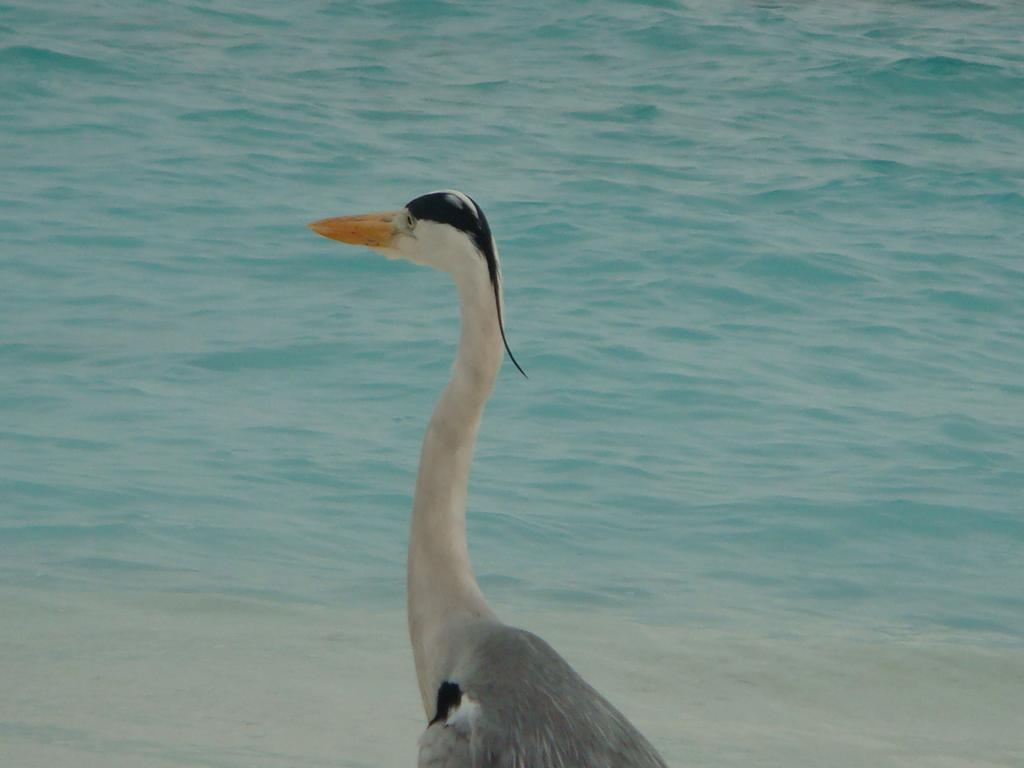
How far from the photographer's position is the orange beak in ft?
10.8

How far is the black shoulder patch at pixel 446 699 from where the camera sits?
2805mm

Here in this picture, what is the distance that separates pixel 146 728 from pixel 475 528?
7.57 ft

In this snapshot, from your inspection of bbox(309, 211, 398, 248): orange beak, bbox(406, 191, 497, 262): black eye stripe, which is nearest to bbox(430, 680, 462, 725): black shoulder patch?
bbox(406, 191, 497, 262): black eye stripe

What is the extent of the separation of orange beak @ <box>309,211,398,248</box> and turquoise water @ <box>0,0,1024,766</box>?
4.16 ft

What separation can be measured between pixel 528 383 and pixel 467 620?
482 centimetres

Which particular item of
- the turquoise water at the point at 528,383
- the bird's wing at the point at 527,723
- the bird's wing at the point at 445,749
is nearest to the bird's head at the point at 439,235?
the bird's wing at the point at 527,723

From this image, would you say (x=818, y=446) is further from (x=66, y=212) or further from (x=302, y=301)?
(x=66, y=212)

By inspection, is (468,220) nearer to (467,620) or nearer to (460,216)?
(460,216)

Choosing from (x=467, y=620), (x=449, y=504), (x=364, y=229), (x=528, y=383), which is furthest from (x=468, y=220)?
(x=528, y=383)

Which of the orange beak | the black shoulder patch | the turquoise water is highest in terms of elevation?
the orange beak

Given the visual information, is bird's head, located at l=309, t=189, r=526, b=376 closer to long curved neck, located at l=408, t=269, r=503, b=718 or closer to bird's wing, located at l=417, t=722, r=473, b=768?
long curved neck, located at l=408, t=269, r=503, b=718

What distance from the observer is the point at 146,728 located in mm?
3871

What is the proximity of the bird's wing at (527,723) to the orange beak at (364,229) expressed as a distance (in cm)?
91

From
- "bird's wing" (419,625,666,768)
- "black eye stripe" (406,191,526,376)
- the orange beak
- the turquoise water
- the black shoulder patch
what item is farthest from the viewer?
the turquoise water
